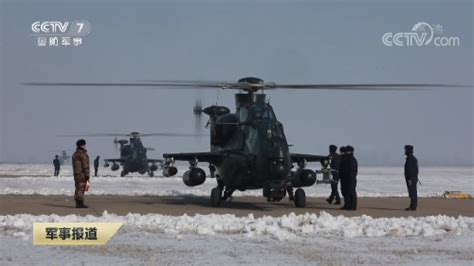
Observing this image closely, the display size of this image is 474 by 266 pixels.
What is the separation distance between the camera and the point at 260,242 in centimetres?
1043

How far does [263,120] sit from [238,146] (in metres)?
1.27

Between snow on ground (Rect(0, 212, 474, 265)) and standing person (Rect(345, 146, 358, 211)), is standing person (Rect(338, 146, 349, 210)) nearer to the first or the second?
standing person (Rect(345, 146, 358, 211))

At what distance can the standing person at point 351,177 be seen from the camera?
1767 centimetres

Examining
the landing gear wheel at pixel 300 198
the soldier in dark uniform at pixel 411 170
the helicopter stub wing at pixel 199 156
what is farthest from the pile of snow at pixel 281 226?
the helicopter stub wing at pixel 199 156

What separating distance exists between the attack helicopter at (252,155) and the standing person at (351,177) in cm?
103

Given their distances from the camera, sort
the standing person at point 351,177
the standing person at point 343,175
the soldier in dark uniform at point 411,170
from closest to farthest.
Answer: the standing person at point 351,177, the standing person at point 343,175, the soldier in dark uniform at point 411,170

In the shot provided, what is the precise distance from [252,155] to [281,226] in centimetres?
577

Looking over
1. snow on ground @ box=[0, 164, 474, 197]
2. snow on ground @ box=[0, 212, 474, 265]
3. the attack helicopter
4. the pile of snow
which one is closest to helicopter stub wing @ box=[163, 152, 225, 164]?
the attack helicopter

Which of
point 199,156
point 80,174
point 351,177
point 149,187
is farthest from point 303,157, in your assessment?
point 149,187

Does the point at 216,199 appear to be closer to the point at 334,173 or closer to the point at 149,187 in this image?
the point at 334,173

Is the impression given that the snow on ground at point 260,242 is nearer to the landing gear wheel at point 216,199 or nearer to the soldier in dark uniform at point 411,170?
the soldier in dark uniform at point 411,170

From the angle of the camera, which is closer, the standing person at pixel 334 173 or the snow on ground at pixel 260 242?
the snow on ground at pixel 260 242

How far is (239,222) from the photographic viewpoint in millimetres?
12398

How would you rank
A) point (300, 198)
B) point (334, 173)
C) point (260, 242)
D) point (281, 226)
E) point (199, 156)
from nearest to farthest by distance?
1. point (260, 242)
2. point (281, 226)
3. point (300, 198)
4. point (199, 156)
5. point (334, 173)
